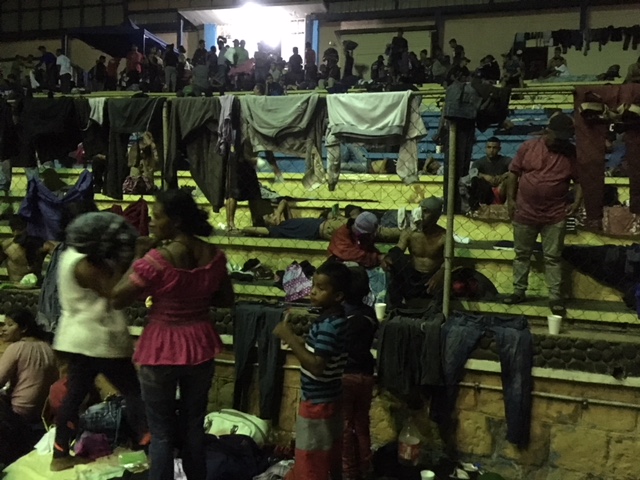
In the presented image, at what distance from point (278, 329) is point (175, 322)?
549 millimetres

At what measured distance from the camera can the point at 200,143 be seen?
6.14 m

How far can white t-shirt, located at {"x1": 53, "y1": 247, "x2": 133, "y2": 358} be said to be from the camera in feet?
13.1

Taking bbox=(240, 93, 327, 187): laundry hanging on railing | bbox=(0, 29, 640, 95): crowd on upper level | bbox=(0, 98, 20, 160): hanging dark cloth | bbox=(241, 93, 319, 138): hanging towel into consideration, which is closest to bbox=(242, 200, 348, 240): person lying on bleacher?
bbox=(240, 93, 327, 187): laundry hanging on railing

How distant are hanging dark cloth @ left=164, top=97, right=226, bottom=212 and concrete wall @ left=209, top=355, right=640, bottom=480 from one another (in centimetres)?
265

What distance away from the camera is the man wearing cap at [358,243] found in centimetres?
619

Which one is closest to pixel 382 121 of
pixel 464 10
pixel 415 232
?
pixel 415 232

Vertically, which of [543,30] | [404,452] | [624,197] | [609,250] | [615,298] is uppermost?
[543,30]

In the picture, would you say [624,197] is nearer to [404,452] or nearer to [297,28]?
[404,452]

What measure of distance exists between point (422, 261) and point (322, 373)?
9.46ft

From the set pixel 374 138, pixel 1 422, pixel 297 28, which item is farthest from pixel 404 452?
pixel 297 28

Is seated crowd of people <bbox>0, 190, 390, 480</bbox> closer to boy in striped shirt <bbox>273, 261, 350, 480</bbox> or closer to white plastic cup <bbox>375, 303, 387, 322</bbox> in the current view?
boy in striped shirt <bbox>273, 261, 350, 480</bbox>

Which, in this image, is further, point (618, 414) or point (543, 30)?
point (543, 30)

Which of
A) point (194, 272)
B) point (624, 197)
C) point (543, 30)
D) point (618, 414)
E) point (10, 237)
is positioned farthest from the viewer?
point (543, 30)

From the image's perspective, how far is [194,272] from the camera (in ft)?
10.8
